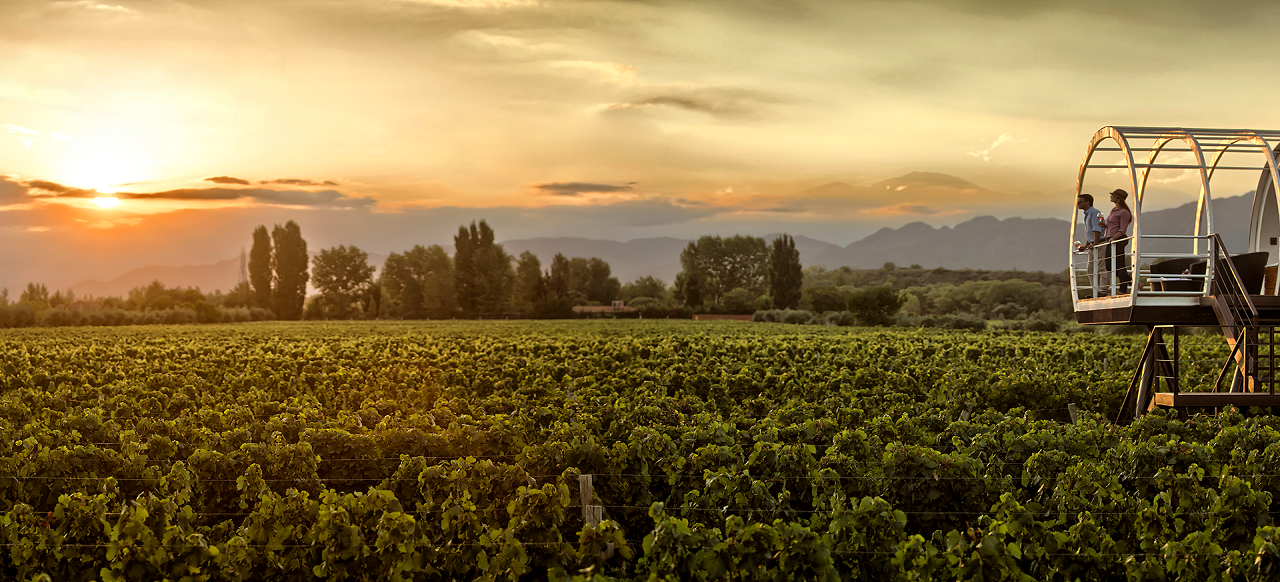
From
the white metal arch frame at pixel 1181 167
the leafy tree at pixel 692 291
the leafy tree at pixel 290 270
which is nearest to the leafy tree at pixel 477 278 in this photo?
the leafy tree at pixel 290 270

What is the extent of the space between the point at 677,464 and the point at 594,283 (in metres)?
132

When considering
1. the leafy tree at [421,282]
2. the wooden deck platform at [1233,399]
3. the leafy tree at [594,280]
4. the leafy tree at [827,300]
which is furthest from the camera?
the leafy tree at [594,280]

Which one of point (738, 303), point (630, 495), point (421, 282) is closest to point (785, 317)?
point (738, 303)

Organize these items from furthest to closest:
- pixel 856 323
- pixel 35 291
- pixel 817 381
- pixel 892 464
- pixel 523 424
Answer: pixel 35 291
pixel 856 323
pixel 817 381
pixel 523 424
pixel 892 464

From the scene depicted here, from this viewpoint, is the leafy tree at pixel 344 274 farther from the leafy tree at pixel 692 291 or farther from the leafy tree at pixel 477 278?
the leafy tree at pixel 692 291

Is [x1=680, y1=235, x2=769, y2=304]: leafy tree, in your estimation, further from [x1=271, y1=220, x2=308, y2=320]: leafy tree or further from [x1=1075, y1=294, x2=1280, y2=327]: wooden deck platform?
[x1=1075, y1=294, x2=1280, y2=327]: wooden deck platform

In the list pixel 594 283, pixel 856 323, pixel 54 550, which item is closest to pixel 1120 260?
pixel 54 550

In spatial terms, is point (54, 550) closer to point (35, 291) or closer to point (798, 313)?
point (798, 313)

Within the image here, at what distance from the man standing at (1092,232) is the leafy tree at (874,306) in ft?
198

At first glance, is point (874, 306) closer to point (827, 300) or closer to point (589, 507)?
point (827, 300)

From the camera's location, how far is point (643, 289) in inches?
5881

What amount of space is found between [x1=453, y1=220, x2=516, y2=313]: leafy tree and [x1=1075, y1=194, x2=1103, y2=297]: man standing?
9772cm

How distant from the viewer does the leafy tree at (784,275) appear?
4188 inches

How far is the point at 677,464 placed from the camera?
920 cm
